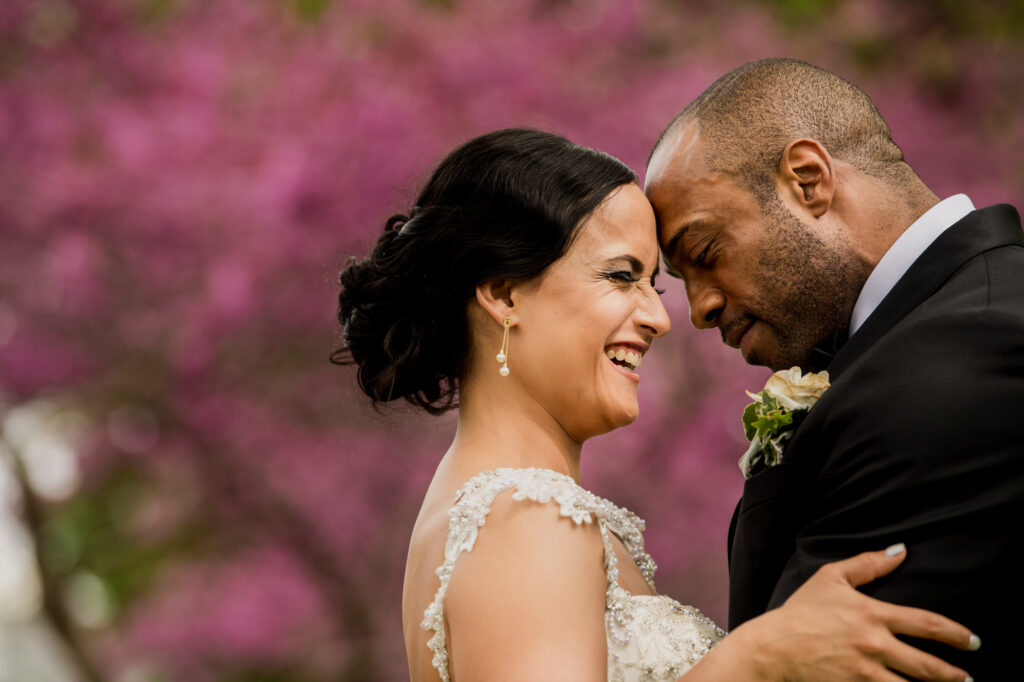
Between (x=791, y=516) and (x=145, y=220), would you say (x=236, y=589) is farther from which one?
(x=791, y=516)

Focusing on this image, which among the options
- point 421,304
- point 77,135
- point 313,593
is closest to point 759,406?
point 421,304

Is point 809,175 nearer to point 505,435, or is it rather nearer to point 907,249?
point 907,249

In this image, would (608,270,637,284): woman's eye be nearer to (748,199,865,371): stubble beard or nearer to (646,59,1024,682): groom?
(646,59,1024,682): groom

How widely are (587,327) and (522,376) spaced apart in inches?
8.4

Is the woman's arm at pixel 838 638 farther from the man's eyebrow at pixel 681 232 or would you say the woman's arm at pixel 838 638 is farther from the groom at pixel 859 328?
the man's eyebrow at pixel 681 232

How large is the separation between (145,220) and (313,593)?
202 cm

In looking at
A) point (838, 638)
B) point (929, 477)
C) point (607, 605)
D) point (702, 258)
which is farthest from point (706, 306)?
point (838, 638)

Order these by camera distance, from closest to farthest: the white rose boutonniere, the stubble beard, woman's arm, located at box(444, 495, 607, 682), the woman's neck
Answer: woman's arm, located at box(444, 495, 607, 682), the white rose boutonniere, the woman's neck, the stubble beard

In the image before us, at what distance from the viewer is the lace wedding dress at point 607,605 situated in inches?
100.0

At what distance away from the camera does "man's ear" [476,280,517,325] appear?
292 cm

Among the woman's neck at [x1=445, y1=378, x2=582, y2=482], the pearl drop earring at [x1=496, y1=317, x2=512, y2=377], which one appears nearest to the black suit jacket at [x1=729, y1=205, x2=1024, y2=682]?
the woman's neck at [x1=445, y1=378, x2=582, y2=482]

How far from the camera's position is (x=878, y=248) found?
3010 mm

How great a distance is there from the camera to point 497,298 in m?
2.95

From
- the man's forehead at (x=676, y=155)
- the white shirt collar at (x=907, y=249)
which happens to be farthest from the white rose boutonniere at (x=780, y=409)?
the man's forehead at (x=676, y=155)
